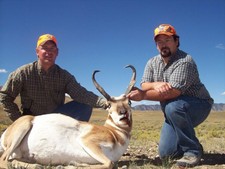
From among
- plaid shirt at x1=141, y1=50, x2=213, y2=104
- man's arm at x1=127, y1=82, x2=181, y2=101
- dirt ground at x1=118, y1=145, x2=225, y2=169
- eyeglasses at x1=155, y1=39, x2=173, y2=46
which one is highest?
eyeglasses at x1=155, y1=39, x2=173, y2=46

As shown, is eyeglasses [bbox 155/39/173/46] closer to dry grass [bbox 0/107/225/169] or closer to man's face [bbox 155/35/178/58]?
man's face [bbox 155/35/178/58]

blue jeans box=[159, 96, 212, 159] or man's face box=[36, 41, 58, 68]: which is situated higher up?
man's face box=[36, 41, 58, 68]

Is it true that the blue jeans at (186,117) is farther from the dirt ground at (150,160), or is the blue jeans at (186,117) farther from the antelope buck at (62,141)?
the antelope buck at (62,141)

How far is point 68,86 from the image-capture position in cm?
819

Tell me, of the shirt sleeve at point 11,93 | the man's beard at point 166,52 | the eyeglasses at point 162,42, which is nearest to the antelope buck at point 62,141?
the man's beard at point 166,52

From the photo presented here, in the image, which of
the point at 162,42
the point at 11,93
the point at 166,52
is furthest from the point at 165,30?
the point at 11,93

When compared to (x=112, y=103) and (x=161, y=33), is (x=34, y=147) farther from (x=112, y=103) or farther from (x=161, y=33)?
(x=161, y=33)

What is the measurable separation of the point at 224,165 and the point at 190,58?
2.01m

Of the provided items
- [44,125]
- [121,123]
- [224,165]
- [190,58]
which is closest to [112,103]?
[121,123]

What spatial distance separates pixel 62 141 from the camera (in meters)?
5.84

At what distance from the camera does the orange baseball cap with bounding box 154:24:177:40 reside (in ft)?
23.0

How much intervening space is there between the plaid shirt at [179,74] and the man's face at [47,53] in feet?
6.55

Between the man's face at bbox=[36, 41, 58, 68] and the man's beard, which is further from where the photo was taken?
the man's face at bbox=[36, 41, 58, 68]

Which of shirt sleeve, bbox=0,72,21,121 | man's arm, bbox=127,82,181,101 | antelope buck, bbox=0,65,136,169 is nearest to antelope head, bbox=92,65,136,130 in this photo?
antelope buck, bbox=0,65,136,169
